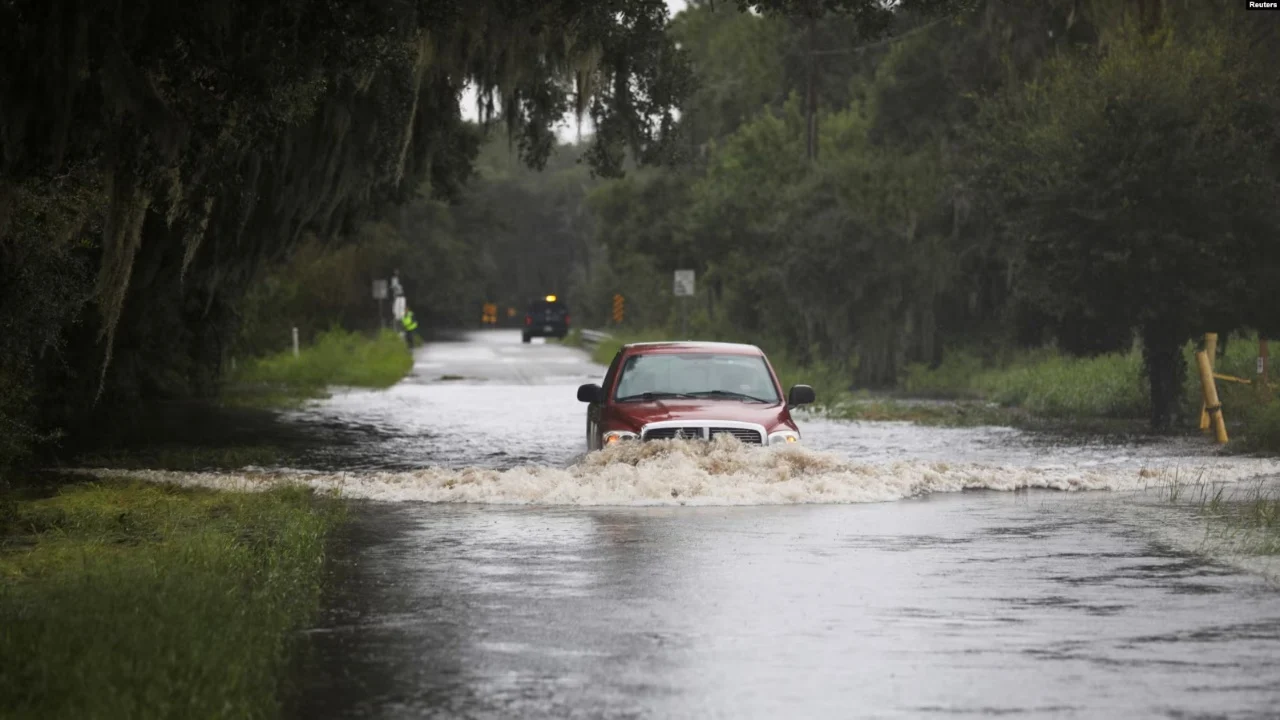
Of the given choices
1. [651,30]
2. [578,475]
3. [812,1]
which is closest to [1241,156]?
[651,30]

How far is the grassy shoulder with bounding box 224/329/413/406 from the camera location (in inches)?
1734

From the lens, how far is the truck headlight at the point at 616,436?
66.6ft

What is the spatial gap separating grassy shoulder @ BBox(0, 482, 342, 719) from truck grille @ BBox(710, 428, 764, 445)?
13.2 feet

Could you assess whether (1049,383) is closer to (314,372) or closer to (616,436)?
(314,372)

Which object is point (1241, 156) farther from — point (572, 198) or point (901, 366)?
point (572, 198)

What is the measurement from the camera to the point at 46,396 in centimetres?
2497

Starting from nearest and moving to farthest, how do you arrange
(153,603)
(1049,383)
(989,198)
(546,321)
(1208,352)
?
(153,603) → (1208,352) → (1049,383) → (989,198) → (546,321)

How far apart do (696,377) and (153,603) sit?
38.9ft

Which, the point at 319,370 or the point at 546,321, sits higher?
the point at 546,321

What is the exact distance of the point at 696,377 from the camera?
22188 millimetres

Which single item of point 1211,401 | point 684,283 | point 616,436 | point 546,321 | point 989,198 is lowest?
point 1211,401

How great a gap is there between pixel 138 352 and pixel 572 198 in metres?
153

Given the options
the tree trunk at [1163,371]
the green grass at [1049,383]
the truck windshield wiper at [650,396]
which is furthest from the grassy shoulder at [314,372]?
the truck windshield wiper at [650,396]

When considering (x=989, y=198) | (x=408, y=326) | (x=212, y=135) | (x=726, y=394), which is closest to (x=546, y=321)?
(x=408, y=326)
